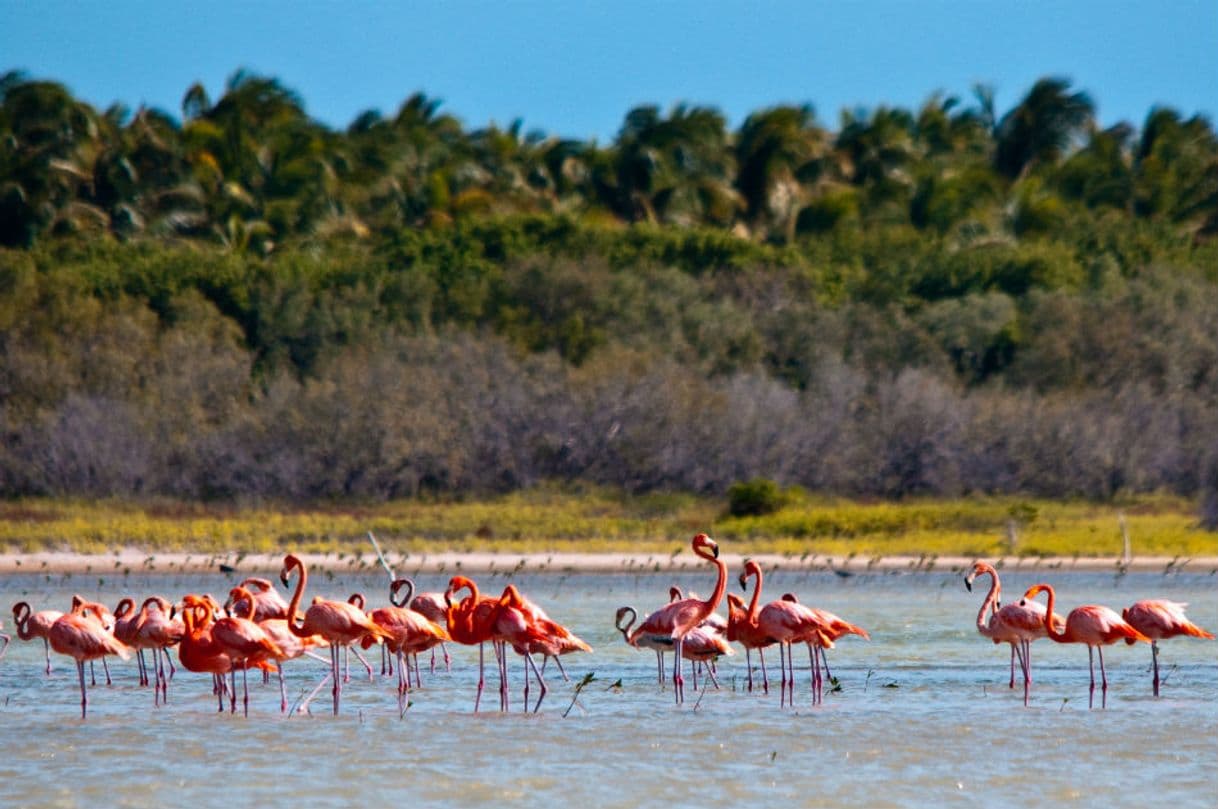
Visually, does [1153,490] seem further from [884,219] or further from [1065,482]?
[884,219]

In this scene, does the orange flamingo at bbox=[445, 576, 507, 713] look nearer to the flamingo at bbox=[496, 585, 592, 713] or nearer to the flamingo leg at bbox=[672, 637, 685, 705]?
the flamingo at bbox=[496, 585, 592, 713]

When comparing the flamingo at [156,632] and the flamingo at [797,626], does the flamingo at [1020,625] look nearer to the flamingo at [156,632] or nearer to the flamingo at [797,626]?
the flamingo at [797,626]

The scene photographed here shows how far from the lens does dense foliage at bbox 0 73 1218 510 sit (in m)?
36.9

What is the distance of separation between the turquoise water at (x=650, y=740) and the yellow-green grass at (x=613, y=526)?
1251 centimetres

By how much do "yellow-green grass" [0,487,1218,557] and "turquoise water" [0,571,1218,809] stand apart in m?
12.5

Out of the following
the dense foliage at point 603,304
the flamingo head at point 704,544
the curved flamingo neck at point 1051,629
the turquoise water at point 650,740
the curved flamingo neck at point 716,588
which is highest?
the dense foliage at point 603,304

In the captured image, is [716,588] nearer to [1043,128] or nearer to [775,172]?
[775,172]

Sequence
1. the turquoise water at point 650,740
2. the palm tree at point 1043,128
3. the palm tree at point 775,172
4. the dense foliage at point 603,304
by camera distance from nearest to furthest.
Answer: the turquoise water at point 650,740 < the dense foliage at point 603,304 < the palm tree at point 775,172 < the palm tree at point 1043,128

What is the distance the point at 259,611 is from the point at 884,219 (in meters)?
40.6

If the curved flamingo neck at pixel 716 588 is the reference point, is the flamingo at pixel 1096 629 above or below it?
below

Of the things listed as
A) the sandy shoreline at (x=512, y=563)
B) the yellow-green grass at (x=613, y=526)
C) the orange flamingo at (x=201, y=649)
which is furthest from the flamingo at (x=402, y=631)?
the yellow-green grass at (x=613, y=526)

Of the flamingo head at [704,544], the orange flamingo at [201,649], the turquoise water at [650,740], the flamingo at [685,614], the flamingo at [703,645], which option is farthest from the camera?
the flamingo at [703,645]

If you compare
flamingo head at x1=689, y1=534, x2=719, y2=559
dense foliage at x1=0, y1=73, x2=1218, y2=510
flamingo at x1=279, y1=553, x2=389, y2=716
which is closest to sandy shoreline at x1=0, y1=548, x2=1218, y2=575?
dense foliage at x1=0, y1=73, x2=1218, y2=510

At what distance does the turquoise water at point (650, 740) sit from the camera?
1001 cm
